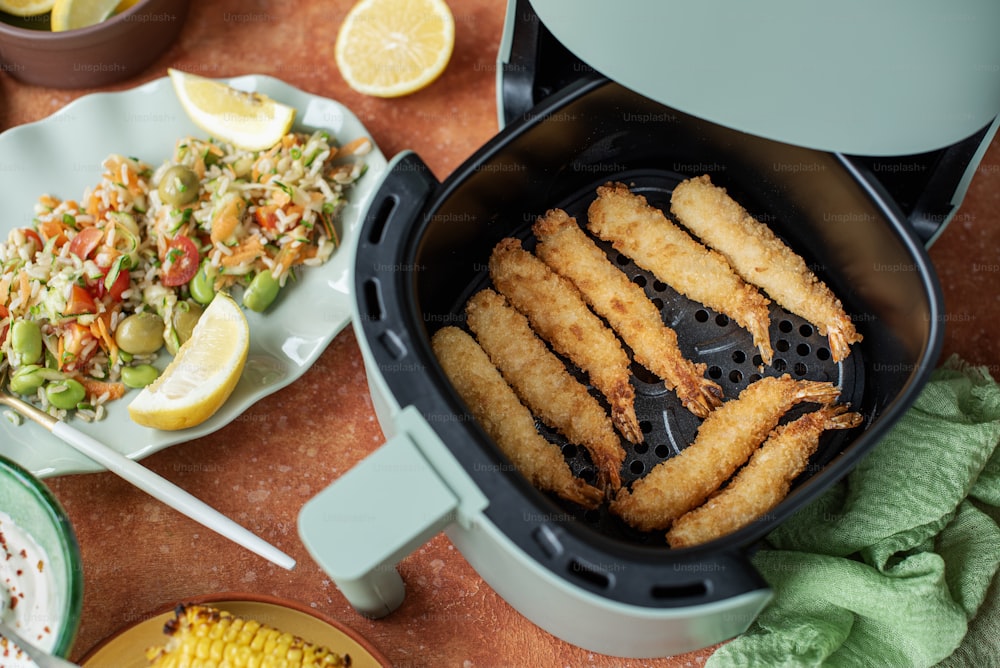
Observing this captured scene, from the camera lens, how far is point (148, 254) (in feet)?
5.51

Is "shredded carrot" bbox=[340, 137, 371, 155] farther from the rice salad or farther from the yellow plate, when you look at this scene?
the yellow plate

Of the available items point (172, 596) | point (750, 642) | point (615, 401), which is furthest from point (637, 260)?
point (172, 596)

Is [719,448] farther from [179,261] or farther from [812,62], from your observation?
[179,261]

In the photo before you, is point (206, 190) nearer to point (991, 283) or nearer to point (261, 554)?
point (261, 554)

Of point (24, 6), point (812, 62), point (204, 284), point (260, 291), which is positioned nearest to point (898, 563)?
point (812, 62)

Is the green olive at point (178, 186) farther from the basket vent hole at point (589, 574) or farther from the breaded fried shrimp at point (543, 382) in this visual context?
the basket vent hole at point (589, 574)

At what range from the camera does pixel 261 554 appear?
145 centimetres

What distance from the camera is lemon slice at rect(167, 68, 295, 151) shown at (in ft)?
5.69

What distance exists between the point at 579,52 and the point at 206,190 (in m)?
0.90

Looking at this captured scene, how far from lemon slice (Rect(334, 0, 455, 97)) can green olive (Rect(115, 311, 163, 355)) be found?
652 mm

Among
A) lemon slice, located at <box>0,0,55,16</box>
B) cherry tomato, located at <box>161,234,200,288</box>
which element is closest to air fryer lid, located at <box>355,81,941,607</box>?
cherry tomato, located at <box>161,234,200,288</box>

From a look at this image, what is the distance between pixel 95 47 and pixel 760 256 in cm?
139

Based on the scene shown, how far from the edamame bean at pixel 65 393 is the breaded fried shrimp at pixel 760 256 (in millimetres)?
1117

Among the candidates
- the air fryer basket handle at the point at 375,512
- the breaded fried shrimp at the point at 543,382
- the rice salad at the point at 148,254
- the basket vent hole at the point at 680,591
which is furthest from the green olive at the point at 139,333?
the basket vent hole at the point at 680,591
